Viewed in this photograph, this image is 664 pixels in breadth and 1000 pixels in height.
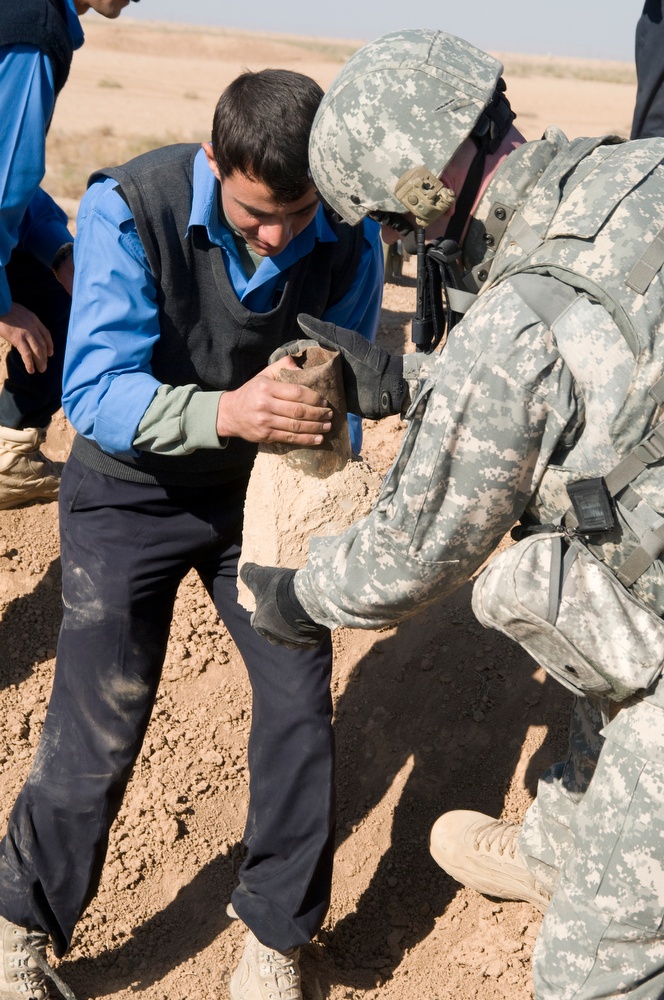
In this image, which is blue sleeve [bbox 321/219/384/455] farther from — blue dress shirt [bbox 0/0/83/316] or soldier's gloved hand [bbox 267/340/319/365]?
blue dress shirt [bbox 0/0/83/316]

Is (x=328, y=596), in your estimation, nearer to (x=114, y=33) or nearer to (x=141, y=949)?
(x=141, y=949)

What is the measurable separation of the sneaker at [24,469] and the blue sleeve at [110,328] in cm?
188

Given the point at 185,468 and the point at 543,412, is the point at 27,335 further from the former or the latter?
the point at 543,412

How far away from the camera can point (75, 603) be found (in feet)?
9.61

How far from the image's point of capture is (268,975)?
2945 millimetres

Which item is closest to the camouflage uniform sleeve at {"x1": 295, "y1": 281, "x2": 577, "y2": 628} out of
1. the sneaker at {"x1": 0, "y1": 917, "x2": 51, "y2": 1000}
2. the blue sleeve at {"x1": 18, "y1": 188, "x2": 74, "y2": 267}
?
the sneaker at {"x1": 0, "y1": 917, "x2": 51, "y2": 1000}

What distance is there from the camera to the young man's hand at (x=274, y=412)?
255 cm

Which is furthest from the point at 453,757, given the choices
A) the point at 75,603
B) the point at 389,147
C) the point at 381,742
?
the point at 389,147

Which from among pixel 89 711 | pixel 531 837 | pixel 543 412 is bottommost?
pixel 531 837

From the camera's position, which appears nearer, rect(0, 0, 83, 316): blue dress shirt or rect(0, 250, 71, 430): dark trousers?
rect(0, 0, 83, 316): blue dress shirt

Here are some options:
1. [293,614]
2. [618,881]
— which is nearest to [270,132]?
[293,614]

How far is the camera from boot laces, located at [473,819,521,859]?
3.31 m

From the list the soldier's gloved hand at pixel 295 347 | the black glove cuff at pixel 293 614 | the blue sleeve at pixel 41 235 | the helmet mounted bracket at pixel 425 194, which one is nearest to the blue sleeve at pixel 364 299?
the soldier's gloved hand at pixel 295 347

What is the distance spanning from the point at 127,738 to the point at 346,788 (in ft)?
4.19
